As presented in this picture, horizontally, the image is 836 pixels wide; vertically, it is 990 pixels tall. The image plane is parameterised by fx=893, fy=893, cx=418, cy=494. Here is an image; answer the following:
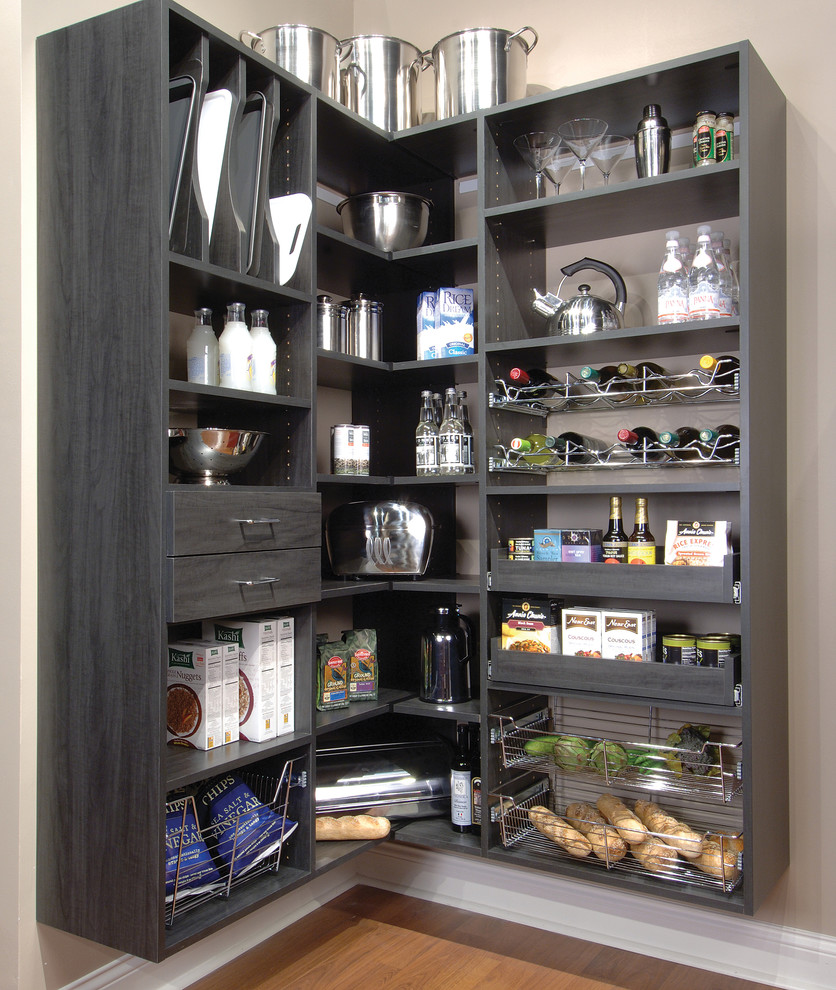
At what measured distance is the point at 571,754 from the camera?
217cm

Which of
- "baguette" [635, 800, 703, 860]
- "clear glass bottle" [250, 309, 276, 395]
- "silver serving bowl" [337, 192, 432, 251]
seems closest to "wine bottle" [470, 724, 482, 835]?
"baguette" [635, 800, 703, 860]

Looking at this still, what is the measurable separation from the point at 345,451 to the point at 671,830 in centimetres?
120

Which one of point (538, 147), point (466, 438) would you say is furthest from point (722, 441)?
point (538, 147)

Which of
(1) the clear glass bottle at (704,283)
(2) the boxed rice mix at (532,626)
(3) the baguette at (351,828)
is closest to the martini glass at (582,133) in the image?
(1) the clear glass bottle at (704,283)

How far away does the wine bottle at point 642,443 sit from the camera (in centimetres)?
201

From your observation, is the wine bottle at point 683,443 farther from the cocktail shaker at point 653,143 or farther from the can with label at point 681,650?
the cocktail shaker at point 653,143

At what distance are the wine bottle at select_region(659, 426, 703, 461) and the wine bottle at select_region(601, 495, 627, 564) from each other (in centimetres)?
18

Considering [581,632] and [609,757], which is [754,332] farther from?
[609,757]

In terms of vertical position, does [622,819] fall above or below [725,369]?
below

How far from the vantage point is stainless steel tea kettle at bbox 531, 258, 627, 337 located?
2156 mm

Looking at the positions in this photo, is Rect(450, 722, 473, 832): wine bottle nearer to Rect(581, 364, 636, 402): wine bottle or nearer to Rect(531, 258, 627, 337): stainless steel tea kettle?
Rect(581, 364, 636, 402): wine bottle

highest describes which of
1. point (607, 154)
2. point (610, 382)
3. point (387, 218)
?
point (607, 154)
